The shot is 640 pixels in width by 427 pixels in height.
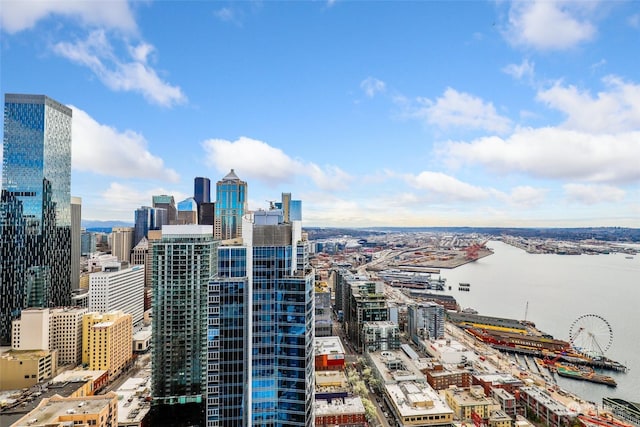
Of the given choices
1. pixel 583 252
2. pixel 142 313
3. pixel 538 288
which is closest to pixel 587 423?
pixel 142 313

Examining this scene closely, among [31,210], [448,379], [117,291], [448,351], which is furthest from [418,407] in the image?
[31,210]

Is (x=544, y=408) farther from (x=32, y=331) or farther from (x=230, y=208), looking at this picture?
(x=230, y=208)

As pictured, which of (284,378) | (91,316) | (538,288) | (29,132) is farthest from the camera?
(538,288)

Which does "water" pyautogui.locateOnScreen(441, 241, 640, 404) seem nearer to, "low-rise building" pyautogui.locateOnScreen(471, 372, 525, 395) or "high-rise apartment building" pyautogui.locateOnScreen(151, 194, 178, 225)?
"low-rise building" pyautogui.locateOnScreen(471, 372, 525, 395)

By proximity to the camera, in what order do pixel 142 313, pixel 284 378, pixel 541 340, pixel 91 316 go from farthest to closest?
pixel 142 313
pixel 541 340
pixel 91 316
pixel 284 378

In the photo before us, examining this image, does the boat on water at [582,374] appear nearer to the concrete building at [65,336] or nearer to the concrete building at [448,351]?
the concrete building at [448,351]

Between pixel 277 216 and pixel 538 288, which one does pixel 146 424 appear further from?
pixel 538 288
